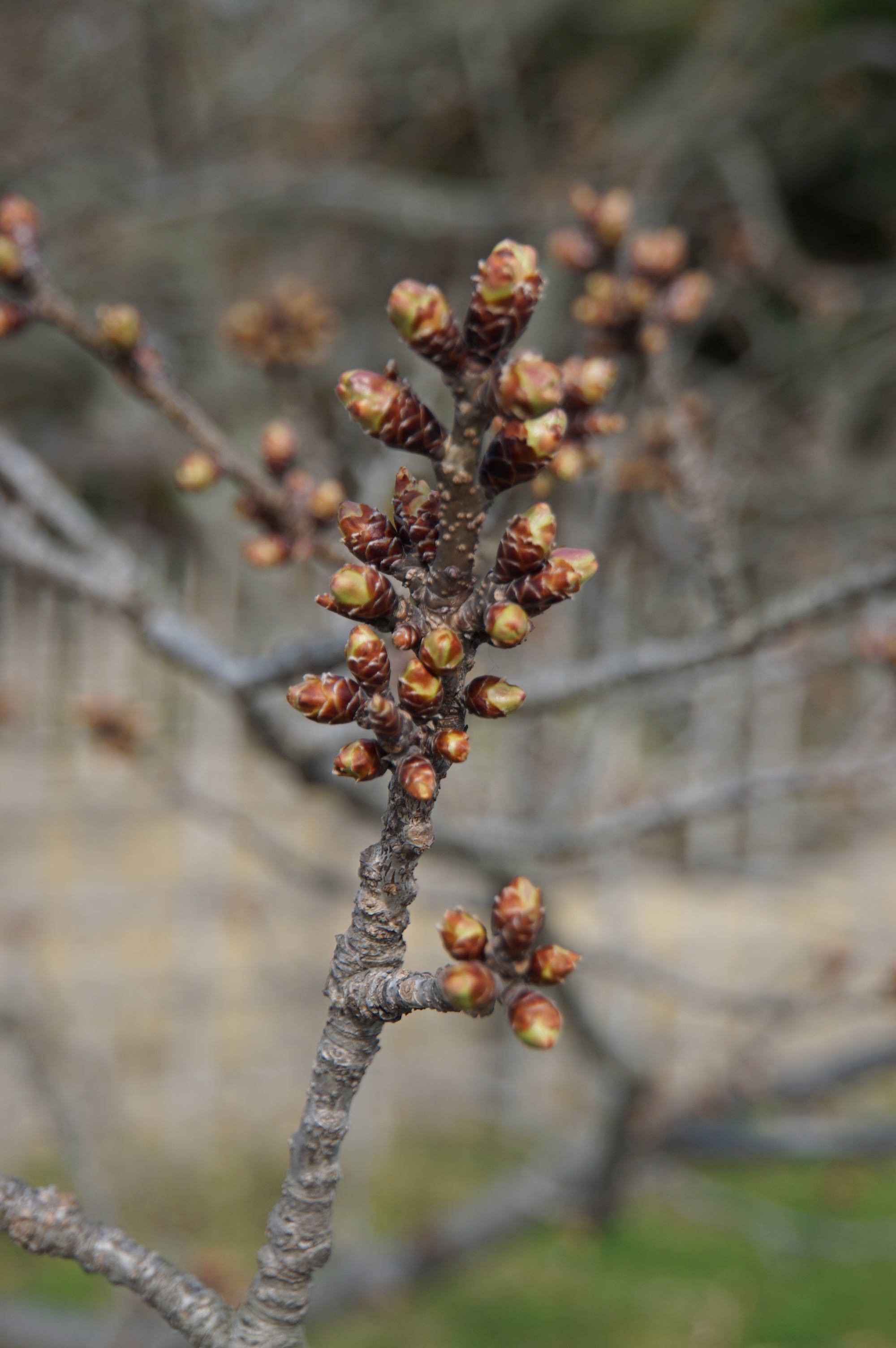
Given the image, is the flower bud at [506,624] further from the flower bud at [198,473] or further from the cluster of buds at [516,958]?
the flower bud at [198,473]

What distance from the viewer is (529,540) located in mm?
553

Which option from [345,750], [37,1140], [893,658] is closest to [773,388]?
[893,658]

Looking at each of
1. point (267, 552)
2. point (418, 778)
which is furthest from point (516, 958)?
point (267, 552)

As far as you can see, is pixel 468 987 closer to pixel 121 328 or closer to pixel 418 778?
pixel 418 778

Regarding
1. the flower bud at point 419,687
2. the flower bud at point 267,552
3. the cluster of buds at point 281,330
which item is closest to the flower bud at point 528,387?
the flower bud at point 419,687

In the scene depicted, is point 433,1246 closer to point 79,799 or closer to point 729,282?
point 729,282

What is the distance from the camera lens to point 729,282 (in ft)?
12.6

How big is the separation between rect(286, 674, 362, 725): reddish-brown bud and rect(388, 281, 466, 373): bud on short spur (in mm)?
181

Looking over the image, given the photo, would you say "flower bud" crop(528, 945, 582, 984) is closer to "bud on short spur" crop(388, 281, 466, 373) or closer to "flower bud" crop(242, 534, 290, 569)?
"bud on short spur" crop(388, 281, 466, 373)

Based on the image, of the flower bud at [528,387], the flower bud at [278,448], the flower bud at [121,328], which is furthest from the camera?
the flower bud at [278,448]

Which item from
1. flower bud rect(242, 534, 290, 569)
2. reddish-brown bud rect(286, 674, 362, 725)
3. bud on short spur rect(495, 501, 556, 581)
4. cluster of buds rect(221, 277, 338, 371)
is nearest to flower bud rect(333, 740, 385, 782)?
reddish-brown bud rect(286, 674, 362, 725)

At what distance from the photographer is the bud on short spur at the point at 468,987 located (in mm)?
538

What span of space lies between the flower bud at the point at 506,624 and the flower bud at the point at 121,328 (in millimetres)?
650

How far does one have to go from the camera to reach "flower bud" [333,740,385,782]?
58 cm
